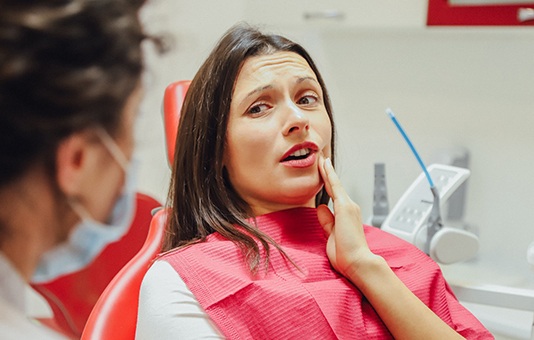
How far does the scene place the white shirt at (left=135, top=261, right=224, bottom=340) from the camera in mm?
970

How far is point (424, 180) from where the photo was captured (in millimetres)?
1597

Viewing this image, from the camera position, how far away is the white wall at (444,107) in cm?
204

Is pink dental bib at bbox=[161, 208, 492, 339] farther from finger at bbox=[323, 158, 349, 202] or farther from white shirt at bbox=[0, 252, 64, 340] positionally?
white shirt at bbox=[0, 252, 64, 340]

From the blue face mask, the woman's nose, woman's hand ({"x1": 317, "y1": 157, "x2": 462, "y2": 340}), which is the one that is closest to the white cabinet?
the woman's nose

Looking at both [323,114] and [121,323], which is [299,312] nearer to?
[121,323]

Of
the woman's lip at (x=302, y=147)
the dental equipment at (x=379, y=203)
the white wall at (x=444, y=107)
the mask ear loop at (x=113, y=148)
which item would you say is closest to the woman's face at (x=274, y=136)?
the woman's lip at (x=302, y=147)

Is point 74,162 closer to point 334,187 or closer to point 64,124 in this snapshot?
point 64,124

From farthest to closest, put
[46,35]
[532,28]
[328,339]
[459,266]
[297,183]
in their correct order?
1. [459,266]
2. [532,28]
3. [297,183]
4. [328,339]
5. [46,35]

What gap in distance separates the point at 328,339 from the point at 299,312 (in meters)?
0.06

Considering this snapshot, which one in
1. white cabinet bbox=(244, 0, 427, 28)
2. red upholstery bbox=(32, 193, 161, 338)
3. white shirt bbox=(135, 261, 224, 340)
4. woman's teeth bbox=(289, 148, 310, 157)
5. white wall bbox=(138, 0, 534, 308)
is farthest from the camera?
white wall bbox=(138, 0, 534, 308)

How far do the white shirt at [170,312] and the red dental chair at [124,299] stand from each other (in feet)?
0.17

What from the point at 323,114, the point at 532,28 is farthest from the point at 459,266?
the point at 323,114

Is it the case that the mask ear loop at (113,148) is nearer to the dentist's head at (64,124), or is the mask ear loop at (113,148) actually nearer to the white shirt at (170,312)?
the dentist's head at (64,124)

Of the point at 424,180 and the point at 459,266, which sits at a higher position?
the point at 424,180
